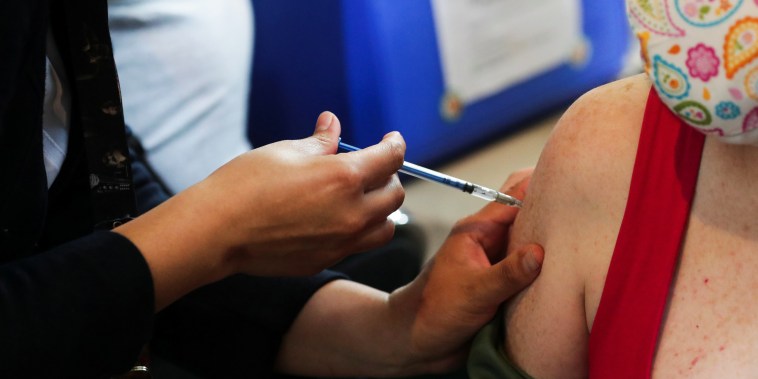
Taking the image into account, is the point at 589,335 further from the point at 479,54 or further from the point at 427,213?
the point at 479,54

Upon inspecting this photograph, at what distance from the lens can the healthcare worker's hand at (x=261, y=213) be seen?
3.04 feet

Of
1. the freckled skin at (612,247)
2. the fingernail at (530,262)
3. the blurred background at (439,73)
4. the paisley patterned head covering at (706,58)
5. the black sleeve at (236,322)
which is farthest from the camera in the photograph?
the blurred background at (439,73)

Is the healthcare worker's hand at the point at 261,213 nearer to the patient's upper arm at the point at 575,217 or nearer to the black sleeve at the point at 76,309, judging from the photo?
the black sleeve at the point at 76,309

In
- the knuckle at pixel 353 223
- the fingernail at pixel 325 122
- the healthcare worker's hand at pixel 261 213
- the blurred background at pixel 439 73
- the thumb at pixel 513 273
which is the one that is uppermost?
the fingernail at pixel 325 122

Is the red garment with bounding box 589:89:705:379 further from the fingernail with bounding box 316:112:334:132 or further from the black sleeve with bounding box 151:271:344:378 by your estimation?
the black sleeve with bounding box 151:271:344:378

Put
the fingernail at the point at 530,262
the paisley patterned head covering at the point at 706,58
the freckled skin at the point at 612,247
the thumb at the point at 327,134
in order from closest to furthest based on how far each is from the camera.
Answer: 1. the paisley patterned head covering at the point at 706,58
2. the freckled skin at the point at 612,247
3. the fingernail at the point at 530,262
4. the thumb at the point at 327,134

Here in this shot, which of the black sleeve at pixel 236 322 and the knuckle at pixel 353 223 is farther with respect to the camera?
the black sleeve at pixel 236 322

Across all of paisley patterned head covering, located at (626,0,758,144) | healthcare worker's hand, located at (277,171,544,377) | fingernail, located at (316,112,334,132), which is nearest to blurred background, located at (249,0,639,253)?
healthcare worker's hand, located at (277,171,544,377)

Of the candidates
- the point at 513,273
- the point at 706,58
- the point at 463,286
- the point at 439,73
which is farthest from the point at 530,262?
the point at 439,73

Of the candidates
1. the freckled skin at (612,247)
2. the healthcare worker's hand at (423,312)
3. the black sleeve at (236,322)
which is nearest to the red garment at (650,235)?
the freckled skin at (612,247)

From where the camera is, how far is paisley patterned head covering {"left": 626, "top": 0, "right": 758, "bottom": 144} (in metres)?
0.59

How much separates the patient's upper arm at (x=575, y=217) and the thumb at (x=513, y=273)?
0.01 metres

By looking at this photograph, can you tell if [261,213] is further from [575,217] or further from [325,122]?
[575,217]

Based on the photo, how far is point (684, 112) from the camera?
2.15 ft
